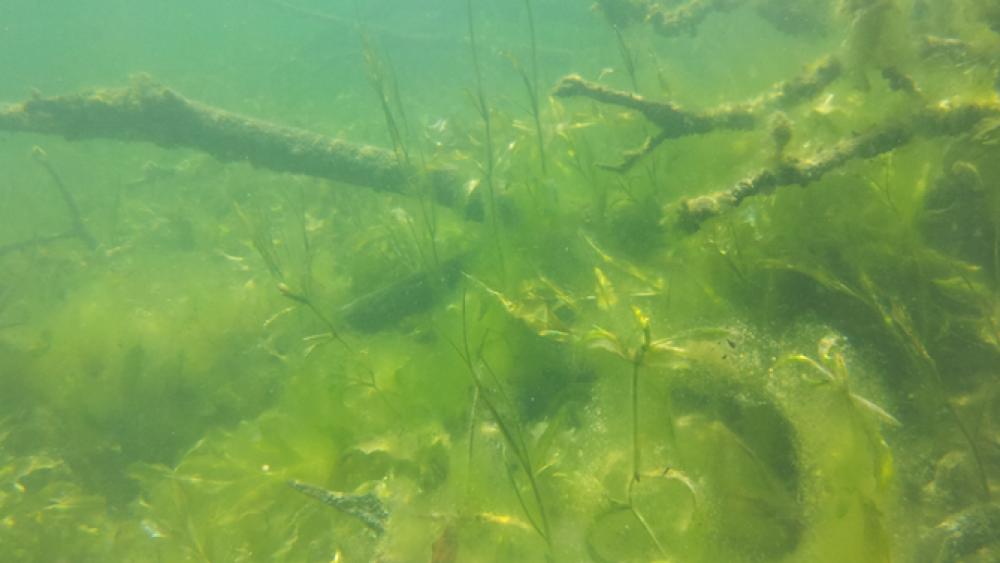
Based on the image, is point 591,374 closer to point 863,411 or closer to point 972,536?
point 863,411

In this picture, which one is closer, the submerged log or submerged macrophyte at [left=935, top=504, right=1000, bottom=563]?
submerged macrophyte at [left=935, top=504, right=1000, bottom=563]

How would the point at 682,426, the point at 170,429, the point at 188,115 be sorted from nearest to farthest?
the point at 682,426 < the point at 170,429 < the point at 188,115

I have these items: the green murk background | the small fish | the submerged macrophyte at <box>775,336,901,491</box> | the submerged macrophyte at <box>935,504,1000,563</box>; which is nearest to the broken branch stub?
the green murk background

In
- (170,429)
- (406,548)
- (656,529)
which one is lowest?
(170,429)

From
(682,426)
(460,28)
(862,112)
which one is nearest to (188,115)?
(682,426)

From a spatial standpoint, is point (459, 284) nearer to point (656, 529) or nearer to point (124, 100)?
point (656, 529)

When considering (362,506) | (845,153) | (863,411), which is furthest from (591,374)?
(845,153)

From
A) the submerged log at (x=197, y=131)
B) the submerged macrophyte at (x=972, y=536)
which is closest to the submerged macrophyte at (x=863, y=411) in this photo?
the submerged macrophyte at (x=972, y=536)

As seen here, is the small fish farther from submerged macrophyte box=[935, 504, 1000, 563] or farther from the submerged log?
the submerged log
